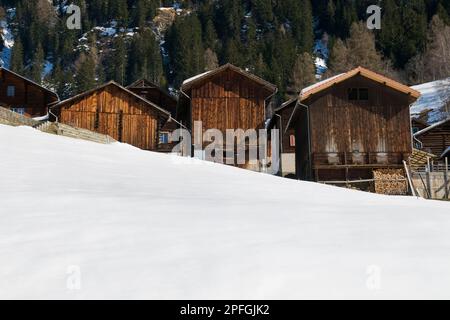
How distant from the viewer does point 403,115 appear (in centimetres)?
2494

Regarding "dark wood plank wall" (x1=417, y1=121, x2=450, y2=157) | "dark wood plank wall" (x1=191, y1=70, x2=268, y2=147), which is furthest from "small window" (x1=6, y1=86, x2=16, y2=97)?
"dark wood plank wall" (x1=417, y1=121, x2=450, y2=157)

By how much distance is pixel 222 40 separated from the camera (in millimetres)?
104625

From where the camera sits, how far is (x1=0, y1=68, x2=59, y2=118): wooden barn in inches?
1736

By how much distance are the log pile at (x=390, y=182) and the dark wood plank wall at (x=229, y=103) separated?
28.6 ft

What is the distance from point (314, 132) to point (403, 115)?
4521mm

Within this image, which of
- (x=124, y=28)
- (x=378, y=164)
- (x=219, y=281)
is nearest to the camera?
(x=219, y=281)

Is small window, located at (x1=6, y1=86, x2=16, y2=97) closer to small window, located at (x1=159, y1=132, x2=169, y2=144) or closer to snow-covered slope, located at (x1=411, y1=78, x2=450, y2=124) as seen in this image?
small window, located at (x1=159, y1=132, x2=169, y2=144)

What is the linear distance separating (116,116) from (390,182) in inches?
670

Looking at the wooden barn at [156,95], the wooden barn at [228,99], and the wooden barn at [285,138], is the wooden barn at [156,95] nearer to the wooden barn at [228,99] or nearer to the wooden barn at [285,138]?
the wooden barn at [285,138]

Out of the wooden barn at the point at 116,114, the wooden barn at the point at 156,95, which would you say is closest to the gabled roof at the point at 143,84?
the wooden barn at the point at 156,95

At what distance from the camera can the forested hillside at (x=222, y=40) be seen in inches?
2874

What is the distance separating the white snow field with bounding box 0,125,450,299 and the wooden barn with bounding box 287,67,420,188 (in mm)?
16379

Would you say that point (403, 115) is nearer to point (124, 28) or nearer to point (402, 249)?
point (402, 249)
